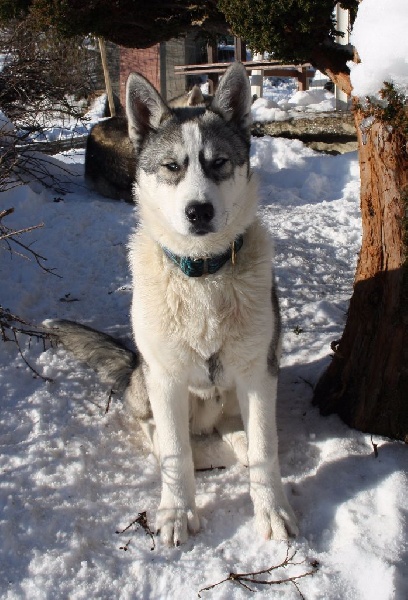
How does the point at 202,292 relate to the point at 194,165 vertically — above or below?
below

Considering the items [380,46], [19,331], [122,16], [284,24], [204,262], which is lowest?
[19,331]

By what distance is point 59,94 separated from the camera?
8117 mm

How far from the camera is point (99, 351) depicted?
386cm

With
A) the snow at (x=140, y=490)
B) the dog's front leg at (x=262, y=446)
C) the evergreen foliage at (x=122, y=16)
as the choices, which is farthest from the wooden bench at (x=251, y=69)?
the dog's front leg at (x=262, y=446)

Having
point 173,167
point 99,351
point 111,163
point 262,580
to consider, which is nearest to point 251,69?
point 111,163

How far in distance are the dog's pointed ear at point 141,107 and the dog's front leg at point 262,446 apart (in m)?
1.39

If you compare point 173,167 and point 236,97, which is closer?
point 173,167

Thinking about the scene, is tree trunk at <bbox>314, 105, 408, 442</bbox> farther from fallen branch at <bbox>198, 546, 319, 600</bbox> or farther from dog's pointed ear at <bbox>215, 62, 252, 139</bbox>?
fallen branch at <bbox>198, 546, 319, 600</bbox>

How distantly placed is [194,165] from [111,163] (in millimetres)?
5409

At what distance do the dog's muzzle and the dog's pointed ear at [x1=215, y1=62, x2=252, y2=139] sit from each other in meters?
0.68

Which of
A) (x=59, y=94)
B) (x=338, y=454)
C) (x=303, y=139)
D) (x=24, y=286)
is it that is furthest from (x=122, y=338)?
(x=303, y=139)

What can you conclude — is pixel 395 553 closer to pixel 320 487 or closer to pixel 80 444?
pixel 320 487

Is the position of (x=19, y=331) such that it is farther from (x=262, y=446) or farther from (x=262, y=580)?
(x=262, y=580)

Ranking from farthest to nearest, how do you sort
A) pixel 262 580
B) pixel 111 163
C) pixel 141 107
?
pixel 111 163, pixel 141 107, pixel 262 580
